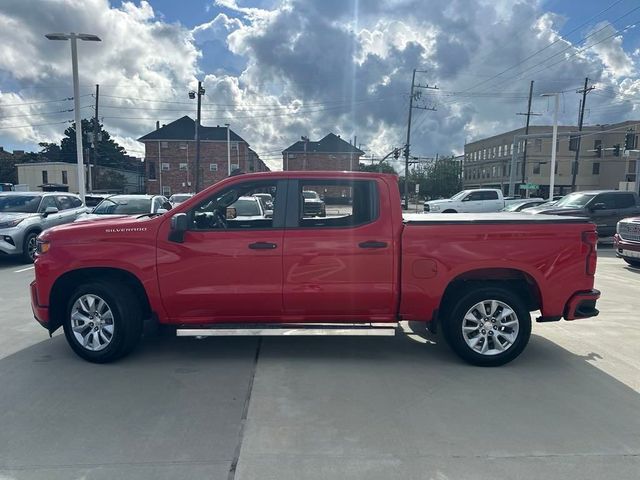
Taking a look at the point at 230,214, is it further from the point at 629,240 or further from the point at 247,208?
the point at 629,240

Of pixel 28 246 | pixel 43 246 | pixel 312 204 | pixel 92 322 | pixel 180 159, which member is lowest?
pixel 28 246

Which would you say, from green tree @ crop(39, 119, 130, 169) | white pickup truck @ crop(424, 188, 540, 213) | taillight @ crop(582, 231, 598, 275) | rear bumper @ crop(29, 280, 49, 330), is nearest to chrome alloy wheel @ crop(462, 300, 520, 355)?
taillight @ crop(582, 231, 598, 275)

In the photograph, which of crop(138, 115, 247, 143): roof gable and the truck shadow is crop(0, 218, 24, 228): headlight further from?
crop(138, 115, 247, 143): roof gable

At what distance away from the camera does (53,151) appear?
81.2 m

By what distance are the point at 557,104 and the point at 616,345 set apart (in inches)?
925

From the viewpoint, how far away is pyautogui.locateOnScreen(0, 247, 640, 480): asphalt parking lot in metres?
2.94

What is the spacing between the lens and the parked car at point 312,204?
4.77 meters

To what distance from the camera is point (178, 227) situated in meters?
4.40

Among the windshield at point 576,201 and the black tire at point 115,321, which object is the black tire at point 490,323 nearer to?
the black tire at point 115,321

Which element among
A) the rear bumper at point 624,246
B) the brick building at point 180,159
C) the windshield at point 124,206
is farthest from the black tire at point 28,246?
the brick building at point 180,159

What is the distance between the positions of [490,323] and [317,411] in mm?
2093

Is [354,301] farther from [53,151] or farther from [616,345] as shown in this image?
[53,151]

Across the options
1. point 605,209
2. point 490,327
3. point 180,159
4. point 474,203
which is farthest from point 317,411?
point 180,159

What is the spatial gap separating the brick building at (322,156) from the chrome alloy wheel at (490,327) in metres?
56.4
